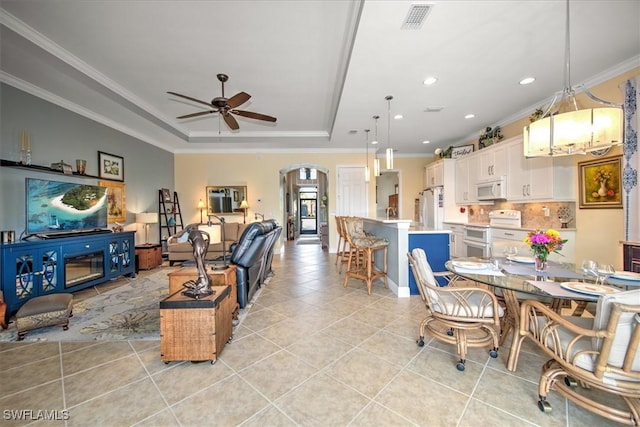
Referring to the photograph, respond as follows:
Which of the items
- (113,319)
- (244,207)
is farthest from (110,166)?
(113,319)

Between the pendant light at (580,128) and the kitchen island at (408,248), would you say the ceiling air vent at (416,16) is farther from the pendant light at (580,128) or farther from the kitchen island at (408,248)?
the kitchen island at (408,248)

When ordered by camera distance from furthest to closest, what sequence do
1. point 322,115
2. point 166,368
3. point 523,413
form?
point 322,115 → point 166,368 → point 523,413

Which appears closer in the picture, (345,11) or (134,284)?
(345,11)

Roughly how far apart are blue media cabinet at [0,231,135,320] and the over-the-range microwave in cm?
680

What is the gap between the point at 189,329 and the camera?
6.52 feet

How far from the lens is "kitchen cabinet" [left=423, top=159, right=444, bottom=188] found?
20.3ft

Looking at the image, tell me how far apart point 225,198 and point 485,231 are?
618cm

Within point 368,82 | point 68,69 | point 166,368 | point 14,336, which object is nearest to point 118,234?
point 14,336

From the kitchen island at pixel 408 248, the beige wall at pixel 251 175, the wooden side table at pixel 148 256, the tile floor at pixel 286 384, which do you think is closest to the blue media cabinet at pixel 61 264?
the wooden side table at pixel 148 256

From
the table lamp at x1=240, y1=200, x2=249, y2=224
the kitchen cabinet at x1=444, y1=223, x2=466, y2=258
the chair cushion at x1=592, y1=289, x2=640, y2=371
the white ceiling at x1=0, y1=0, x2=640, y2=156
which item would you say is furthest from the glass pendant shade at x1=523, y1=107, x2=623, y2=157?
the table lamp at x1=240, y1=200, x2=249, y2=224

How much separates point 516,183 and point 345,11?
3979mm

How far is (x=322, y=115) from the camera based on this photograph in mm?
4953

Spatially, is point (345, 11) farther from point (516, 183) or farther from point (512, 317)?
point (516, 183)

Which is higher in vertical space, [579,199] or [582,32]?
[582,32]
